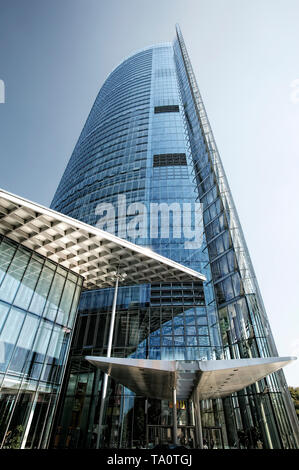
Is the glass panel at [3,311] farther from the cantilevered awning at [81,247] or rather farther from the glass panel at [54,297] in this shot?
the cantilevered awning at [81,247]

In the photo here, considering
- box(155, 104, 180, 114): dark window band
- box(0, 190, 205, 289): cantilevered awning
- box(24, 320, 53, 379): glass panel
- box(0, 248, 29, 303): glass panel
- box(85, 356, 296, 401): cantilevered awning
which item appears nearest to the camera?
box(85, 356, 296, 401): cantilevered awning

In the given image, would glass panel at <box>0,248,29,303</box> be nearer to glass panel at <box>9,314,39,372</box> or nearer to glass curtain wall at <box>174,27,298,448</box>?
glass panel at <box>9,314,39,372</box>

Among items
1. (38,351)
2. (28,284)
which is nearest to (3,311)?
(28,284)

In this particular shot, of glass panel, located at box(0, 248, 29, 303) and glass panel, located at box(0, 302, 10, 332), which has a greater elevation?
glass panel, located at box(0, 248, 29, 303)

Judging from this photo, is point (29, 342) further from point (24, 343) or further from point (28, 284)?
point (28, 284)

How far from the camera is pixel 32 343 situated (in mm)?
16000

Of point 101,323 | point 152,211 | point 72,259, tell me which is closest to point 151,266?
point 72,259

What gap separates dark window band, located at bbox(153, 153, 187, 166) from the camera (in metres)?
37.0

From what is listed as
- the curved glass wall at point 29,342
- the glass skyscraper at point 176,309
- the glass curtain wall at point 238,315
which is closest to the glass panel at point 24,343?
the curved glass wall at point 29,342

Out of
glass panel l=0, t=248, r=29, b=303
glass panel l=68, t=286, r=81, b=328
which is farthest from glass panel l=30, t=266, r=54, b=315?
glass panel l=68, t=286, r=81, b=328

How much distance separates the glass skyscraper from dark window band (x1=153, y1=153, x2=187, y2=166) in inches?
11.3

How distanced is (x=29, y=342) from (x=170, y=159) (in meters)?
31.0

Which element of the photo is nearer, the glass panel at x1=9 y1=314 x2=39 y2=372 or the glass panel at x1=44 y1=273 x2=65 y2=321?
the glass panel at x1=9 y1=314 x2=39 y2=372

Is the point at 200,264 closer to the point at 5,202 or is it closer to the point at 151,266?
the point at 151,266
